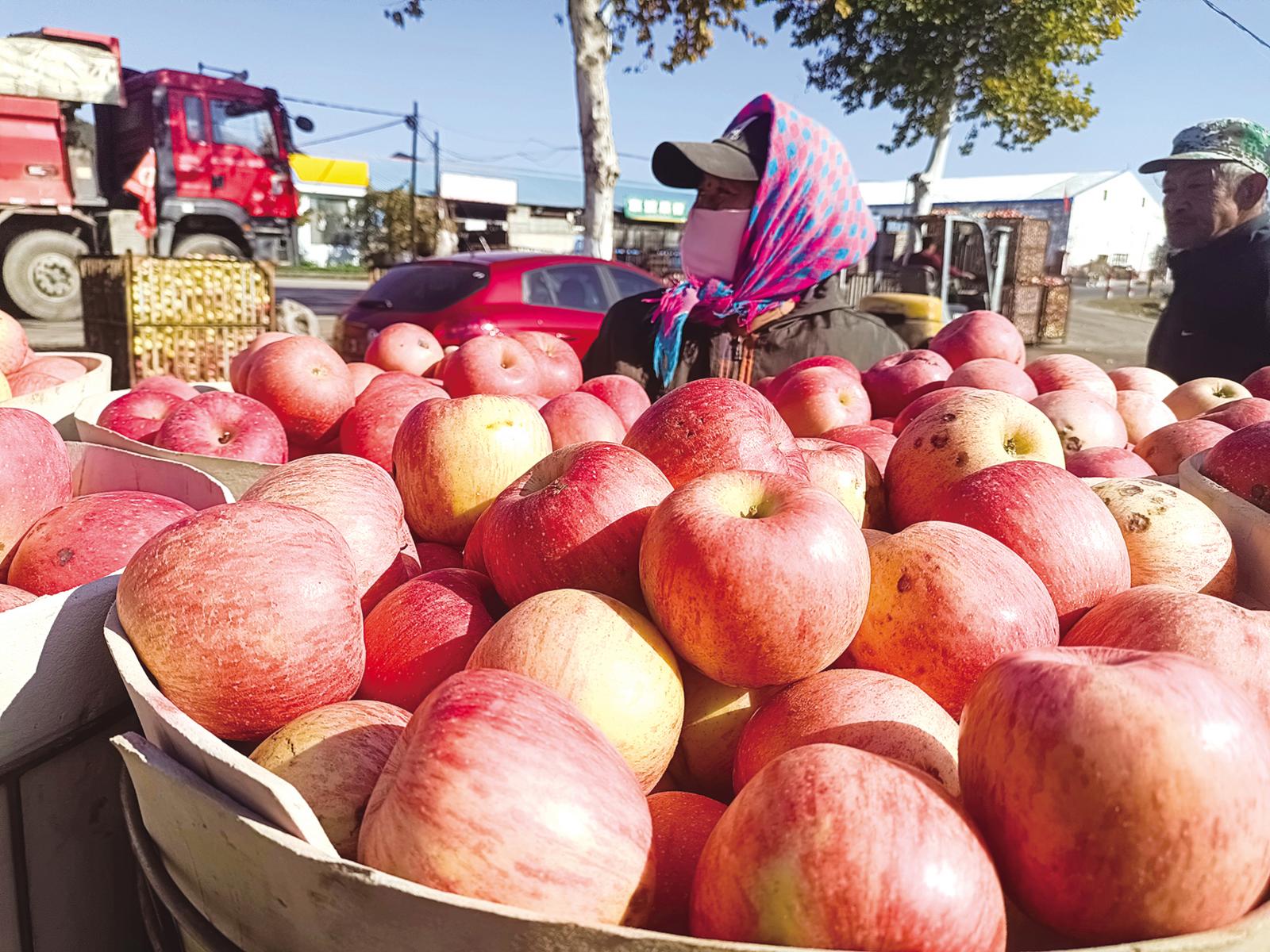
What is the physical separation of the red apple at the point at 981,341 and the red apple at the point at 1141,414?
497 mm

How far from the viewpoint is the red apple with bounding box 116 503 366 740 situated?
1.31m

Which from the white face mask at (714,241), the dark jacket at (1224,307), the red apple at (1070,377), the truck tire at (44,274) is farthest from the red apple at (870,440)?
the truck tire at (44,274)

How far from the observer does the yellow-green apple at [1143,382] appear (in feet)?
11.9

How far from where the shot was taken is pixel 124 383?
Result: 6.18 m

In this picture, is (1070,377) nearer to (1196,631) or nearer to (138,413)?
(1196,631)

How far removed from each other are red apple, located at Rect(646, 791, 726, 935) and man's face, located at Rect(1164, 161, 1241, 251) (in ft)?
16.3

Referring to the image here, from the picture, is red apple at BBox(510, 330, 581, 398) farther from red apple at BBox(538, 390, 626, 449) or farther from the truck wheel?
the truck wheel

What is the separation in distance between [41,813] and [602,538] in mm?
1082

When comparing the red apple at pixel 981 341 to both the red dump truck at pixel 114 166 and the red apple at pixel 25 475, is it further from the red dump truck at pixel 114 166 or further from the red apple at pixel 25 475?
the red dump truck at pixel 114 166

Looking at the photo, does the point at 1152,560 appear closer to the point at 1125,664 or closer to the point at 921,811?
the point at 1125,664

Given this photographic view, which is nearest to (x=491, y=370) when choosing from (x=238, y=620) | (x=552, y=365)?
(x=552, y=365)

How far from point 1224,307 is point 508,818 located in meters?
5.24

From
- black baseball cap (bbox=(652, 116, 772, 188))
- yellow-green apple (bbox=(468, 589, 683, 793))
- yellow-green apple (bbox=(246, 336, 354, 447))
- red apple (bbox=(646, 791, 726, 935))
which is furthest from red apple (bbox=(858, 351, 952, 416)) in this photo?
red apple (bbox=(646, 791, 726, 935))

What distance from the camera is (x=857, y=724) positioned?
1.29 metres
